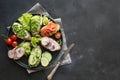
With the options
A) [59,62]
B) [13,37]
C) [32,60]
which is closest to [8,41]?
[13,37]

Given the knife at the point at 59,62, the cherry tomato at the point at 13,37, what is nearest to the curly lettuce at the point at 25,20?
the cherry tomato at the point at 13,37

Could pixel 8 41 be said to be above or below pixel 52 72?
above

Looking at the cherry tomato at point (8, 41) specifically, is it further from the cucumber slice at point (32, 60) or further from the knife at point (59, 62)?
the knife at point (59, 62)

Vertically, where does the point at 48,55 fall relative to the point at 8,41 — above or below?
below

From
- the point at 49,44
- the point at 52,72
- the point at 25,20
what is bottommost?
the point at 52,72

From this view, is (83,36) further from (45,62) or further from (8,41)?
(8,41)

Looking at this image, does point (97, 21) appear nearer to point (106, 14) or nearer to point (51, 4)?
point (106, 14)

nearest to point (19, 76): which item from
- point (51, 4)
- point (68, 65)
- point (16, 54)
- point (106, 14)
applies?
point (16, 54)

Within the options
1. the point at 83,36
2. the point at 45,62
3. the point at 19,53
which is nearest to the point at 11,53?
the point at 19,53

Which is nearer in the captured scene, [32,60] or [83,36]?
[32,60]

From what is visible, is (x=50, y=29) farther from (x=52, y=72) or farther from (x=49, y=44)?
(x=52, y=72)
